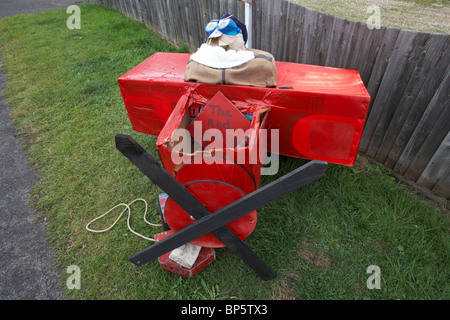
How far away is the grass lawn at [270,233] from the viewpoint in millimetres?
2051

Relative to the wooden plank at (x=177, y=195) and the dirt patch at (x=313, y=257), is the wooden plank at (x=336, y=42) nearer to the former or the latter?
the dirt patch at (x=313, y=257)

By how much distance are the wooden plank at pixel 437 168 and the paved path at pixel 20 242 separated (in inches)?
133

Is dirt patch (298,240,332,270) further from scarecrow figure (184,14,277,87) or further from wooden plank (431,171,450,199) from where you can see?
scarecrow figure (184,14,277,87)

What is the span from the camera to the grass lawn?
2.05m

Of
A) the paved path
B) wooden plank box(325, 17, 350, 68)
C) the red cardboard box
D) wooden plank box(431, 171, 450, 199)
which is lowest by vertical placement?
the paved path

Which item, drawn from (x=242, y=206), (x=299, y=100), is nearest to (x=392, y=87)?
(x=299, y=100)

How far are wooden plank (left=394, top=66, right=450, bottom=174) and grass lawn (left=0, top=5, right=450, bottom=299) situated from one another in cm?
24

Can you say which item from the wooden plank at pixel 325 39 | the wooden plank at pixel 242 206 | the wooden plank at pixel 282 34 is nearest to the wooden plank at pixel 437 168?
the wooden plank at pixel 325 39

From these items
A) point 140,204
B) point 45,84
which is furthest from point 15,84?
point 140,204

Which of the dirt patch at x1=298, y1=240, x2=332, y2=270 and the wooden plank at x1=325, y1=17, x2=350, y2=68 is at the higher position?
the wooden plank at x1=325, y1=17, x2=350, y2=68

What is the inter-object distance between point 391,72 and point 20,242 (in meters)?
3.78

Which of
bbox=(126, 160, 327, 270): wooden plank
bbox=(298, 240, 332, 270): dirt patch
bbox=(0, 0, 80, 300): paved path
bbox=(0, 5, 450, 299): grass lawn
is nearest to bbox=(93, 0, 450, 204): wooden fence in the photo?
bbox=(0, 5, 450, 299): grass lawn
